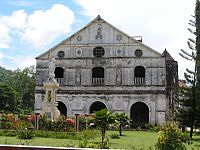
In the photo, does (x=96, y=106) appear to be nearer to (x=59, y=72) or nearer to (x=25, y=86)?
(x=59, y=72)

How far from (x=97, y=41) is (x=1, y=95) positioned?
63.2 feet

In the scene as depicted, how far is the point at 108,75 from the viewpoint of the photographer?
31.5 metres

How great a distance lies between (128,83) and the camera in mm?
31016

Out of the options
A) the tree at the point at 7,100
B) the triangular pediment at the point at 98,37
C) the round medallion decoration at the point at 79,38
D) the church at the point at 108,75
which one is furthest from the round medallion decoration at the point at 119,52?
the tree at the point at 7,100

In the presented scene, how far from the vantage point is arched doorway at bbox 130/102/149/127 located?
32.0 metres

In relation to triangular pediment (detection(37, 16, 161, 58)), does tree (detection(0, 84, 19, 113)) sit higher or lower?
lower

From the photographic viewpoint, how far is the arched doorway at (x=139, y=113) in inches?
1260

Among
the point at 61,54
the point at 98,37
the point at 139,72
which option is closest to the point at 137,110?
the point at 139,72

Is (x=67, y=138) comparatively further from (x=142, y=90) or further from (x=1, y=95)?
Answer: (x=1, y=95)

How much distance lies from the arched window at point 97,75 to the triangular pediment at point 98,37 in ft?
7.84

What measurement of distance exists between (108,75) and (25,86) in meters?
30.4

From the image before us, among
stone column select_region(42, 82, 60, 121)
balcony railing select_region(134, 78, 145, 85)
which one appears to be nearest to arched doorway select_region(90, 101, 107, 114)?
balcony railing select_region(134, 78, 145, 85)

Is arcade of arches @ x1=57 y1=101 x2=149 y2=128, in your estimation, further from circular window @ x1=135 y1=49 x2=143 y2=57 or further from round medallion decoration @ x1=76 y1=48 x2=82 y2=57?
round medallion decoration @ x1=76 y1=48 x2=82 y2=57

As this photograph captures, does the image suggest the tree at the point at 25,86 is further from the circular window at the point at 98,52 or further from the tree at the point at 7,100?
the circular window at the point at 98,52
